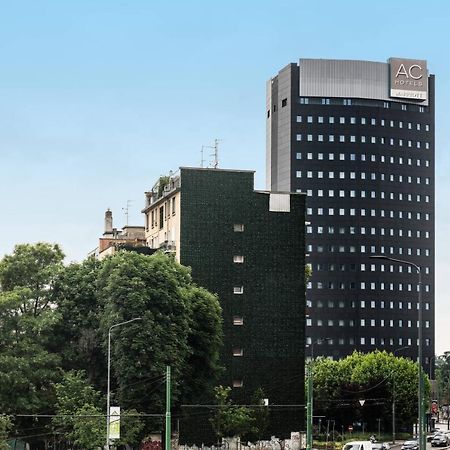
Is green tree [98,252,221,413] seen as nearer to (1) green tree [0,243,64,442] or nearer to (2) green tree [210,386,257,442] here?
(1) green tree [0,243,64,442]

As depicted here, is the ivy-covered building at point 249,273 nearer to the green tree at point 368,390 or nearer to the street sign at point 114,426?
A: the street sign at point 114,426

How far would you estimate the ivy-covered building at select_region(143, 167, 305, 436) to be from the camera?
10694cm

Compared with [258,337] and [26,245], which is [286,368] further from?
[26,245]

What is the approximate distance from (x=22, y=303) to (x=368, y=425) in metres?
73.5

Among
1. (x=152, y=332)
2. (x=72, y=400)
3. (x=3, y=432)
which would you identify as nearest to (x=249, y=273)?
(x=152, y=332)

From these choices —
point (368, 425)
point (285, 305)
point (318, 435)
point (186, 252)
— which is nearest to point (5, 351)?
point (186, 252)

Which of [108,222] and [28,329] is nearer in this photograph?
[28,329]

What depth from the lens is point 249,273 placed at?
10819cm

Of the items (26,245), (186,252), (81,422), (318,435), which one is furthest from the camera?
(318,435)

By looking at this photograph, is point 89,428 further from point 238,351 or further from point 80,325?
point 238,351

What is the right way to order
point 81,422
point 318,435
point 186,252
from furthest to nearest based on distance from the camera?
point 318,435 < point 186,252 < point 81,422

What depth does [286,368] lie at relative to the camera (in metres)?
108

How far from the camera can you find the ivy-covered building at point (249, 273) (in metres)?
107

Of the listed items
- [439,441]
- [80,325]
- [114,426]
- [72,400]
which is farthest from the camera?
[439,441]
